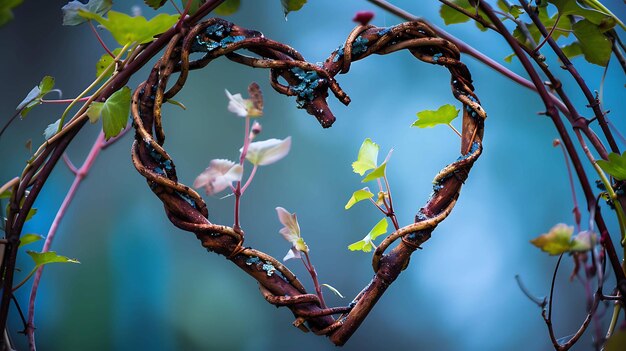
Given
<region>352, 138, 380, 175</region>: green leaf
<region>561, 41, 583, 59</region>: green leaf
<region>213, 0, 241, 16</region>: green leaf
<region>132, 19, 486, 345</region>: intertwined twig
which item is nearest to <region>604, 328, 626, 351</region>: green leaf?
<region>132, 19, 486, 345</region>: intertwined twig

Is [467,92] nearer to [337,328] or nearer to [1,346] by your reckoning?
[337,328]

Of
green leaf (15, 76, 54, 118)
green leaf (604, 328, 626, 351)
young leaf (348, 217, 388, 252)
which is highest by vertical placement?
green leaf (15, 76, 54, 118)

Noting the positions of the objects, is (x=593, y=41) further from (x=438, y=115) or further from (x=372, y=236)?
(x=372, y=236)

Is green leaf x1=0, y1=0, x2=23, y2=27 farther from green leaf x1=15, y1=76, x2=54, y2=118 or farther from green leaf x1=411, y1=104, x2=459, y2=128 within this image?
green leaf x1=411, y1=104, x2=459, y2=128

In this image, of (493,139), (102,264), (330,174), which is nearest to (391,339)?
(330,174)

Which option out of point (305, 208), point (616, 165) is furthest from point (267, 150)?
point (305, 208)

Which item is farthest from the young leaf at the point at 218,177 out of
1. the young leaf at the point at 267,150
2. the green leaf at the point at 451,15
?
the green leaf at the point at 451,15

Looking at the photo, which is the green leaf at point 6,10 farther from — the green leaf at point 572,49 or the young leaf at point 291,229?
the green leaf at point 572,49
